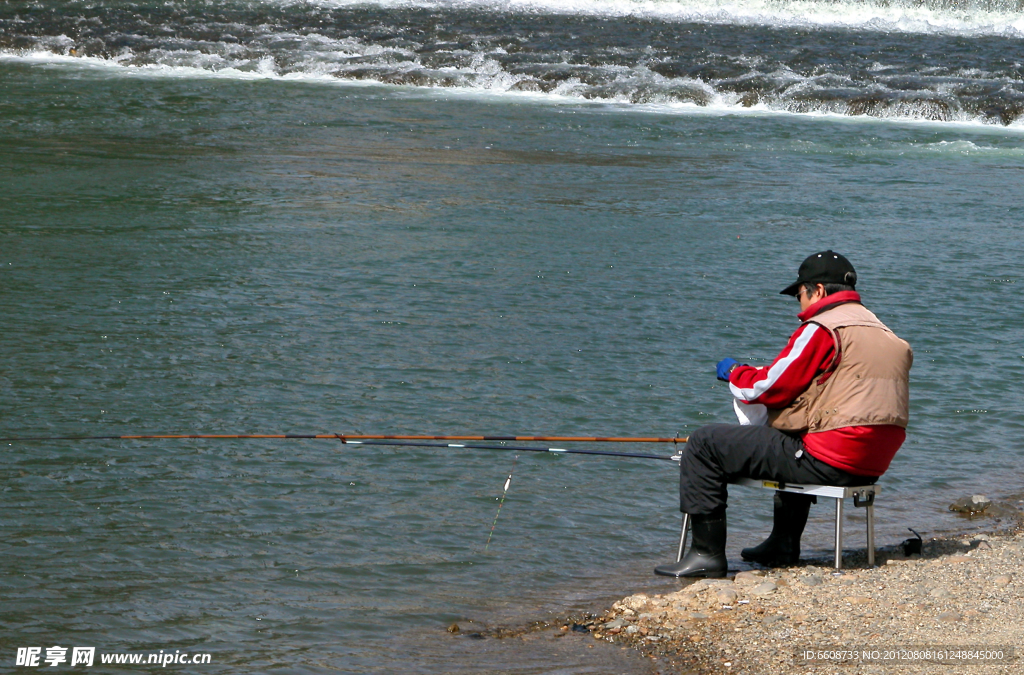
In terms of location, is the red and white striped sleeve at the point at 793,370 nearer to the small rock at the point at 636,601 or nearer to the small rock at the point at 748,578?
the small rock at the point at 748,578

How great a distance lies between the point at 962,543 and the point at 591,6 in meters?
31.2

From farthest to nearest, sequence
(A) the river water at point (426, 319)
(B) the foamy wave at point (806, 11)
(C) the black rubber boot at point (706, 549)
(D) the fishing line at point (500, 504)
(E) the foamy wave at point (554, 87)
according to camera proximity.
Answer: (B) the foamy wave at point (806, 11) → (E) the foamy wave at point (554, 87) → (D) the fishing line at point (500, 504) → (A) the river water at point (426, 319) → (C) the black rubber boot at point (706, 549)

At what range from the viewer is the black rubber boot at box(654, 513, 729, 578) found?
208 inches

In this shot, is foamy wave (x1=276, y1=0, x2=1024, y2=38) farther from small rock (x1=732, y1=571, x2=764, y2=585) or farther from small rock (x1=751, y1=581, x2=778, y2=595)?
small rock (x1=751, y1=581, x2=778, y2=595)

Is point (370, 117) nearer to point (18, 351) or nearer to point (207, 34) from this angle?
point (207, 34)

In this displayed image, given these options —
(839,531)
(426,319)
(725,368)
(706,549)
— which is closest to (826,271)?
(725,368)

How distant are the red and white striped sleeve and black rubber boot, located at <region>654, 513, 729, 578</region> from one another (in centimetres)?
56

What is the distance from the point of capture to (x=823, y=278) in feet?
16.7

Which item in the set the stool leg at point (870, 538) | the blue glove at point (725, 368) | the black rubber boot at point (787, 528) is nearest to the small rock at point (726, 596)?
the black rubber boot at point (787, 528)

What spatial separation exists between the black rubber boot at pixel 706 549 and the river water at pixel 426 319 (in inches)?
12.3

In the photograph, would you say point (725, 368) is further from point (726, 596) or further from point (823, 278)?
point (726, 596)

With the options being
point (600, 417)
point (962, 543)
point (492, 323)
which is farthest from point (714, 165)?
point (962, 543)

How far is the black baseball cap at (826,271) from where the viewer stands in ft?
16.6

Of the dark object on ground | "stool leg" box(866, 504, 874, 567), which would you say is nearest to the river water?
the dark object on ground
